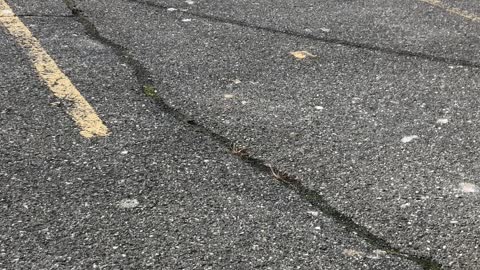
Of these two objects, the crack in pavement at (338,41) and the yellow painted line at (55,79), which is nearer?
the yellow painted line at (55,79)

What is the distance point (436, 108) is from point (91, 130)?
78.9 inches

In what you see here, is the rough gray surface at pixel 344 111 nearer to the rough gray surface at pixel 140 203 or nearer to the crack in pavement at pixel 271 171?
the crack in pavement at pixel 271 171

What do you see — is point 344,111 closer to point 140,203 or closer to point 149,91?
point 149,91

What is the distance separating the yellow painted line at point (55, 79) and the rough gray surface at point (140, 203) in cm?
5

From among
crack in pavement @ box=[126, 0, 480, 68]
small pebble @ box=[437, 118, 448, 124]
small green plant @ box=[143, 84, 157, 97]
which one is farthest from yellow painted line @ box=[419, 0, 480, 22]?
small green plant @ box=[143, 84, 157, 97]

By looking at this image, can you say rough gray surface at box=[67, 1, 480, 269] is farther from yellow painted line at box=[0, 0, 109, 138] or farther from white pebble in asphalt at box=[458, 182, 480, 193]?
yellow painted line at box=[0, 0, 109, 138]

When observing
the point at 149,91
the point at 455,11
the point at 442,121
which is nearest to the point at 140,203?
the point at 149,91

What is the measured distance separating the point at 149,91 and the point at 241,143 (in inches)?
32.6

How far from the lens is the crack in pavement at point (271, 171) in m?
2.93

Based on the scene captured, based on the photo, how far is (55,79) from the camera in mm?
4305

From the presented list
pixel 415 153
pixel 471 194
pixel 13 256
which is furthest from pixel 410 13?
pixel 13 256

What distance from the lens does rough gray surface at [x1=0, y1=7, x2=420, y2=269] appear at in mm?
2834

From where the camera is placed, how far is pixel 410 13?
590 centimetres

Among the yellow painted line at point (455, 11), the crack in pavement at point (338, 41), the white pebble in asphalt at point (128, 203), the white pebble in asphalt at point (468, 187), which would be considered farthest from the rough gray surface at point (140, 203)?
the yellow painted line at point (455, 11)
